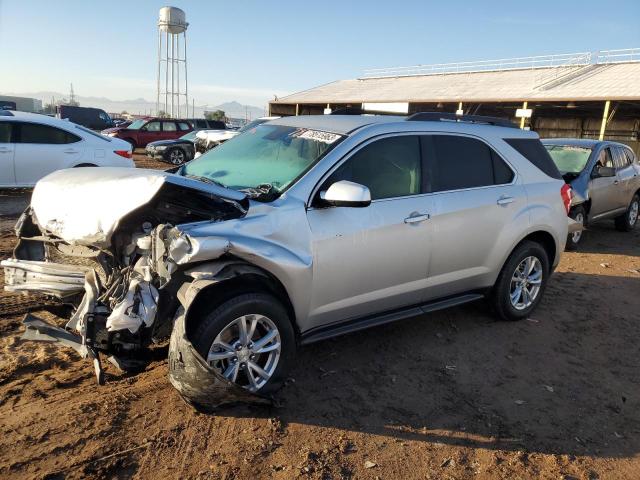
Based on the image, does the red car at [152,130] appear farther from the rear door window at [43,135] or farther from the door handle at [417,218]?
the door handle at [417,218]

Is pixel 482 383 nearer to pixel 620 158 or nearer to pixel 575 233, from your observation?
pixel 575 233

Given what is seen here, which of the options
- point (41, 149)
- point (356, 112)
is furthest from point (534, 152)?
point (41, 149)

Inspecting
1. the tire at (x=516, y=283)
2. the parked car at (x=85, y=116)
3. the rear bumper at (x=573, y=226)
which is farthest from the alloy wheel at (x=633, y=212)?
the parked car at (x=85, y=116)

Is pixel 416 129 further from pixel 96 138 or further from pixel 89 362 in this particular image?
pixel 96 138

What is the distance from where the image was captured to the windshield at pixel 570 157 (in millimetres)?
8742

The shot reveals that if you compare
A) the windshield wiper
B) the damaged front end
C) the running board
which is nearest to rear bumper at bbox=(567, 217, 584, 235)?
the running board

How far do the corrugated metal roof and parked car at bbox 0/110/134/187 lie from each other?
22.2 m

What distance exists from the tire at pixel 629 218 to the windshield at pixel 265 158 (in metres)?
8.60

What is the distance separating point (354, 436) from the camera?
314 centimetres

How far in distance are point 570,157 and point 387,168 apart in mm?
6419

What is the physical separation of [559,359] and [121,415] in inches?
138

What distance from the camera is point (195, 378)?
113 inches

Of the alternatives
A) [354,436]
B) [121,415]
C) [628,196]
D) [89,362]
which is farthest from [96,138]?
[628,196]

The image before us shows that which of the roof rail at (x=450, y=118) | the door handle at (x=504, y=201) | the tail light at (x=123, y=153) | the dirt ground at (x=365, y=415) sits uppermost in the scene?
the roof rail at (x=450, y=118)
